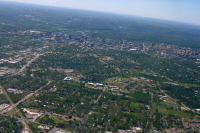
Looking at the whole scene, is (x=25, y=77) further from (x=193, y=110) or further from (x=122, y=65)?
(x=193, y=110)

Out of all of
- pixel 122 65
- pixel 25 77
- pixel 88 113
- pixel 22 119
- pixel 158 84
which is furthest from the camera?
pixel 122 65

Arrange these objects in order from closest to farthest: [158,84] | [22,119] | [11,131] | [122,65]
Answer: [11,131]
[22,119]
[158,84]
[122,65]

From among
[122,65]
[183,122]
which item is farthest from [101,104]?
[122,65]

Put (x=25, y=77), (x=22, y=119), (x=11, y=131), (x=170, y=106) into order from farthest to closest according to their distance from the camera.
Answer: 1. (x=25, y=77)
2. (x=170, y=106)
3. (x=22, y=119)
4. (x=11, y=131)

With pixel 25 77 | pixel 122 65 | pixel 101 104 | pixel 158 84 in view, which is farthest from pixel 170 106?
pixel 25 77

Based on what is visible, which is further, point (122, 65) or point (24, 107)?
point (122, 65)

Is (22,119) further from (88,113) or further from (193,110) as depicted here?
(193,110)

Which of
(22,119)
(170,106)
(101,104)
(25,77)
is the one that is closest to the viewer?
(22,119)

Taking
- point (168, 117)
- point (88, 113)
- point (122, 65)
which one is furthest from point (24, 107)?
point (122, 65)

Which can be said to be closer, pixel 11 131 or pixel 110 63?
pixel 11 131
